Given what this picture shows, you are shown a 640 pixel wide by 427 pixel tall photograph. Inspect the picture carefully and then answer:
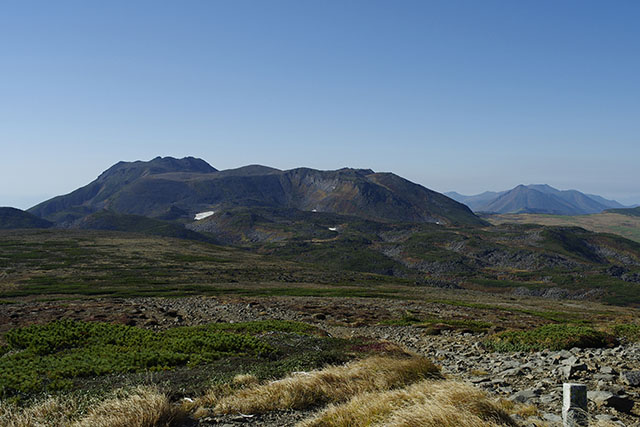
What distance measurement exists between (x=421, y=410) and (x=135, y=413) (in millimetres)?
7809

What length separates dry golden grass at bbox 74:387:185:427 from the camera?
10859mm

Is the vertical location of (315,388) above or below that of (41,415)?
below

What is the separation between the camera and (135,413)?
1122 centimetres

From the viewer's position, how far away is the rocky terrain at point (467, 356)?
12.4 meters

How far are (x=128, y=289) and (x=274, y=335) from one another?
65.7 m

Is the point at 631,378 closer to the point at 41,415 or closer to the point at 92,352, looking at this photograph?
the point at 41,415

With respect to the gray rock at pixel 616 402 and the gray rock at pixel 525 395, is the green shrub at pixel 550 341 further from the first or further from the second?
the gray rock at pixel 616 402

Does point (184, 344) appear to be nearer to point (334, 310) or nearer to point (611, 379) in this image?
point (611, 379)

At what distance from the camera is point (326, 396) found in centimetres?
1441

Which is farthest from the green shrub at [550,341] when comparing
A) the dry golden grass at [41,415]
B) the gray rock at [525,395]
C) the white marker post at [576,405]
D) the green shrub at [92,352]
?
the dry golden grass at [41,415]

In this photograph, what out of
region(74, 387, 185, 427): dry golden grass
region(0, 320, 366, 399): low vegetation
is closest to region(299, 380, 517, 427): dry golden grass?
region(74, 387, 185, 427): dry golden grass

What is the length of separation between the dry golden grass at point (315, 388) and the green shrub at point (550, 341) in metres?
11.1

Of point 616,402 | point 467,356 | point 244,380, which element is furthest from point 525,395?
point 467,356

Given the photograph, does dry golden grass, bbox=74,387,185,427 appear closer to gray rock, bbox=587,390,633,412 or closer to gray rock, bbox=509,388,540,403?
gray rock, bbox=509,388,540,403
